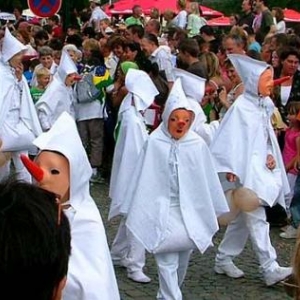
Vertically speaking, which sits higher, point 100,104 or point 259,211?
point 259,211

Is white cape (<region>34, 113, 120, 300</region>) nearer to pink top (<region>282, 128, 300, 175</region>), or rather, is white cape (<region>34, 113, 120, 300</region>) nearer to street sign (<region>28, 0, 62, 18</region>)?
pink top (<region>282, 128, 300, 175</region>)

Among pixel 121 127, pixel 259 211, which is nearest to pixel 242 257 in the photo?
pixel 259 211

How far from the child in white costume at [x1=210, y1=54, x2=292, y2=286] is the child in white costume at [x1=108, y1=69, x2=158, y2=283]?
710 mm

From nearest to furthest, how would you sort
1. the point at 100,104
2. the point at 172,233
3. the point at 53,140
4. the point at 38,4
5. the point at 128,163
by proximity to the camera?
the point at 53,140
the point at 172,233
the point at 128,163
the point at 100,104
the point at 38,4

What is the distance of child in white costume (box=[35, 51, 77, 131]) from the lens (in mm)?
10305

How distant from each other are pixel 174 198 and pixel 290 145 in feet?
9.92

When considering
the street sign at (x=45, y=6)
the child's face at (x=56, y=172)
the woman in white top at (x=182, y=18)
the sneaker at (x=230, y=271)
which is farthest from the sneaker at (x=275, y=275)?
the street sign at (x=45, y=6)

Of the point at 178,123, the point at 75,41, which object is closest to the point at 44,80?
the point at 75,41

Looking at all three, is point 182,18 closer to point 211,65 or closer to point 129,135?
point 211,65

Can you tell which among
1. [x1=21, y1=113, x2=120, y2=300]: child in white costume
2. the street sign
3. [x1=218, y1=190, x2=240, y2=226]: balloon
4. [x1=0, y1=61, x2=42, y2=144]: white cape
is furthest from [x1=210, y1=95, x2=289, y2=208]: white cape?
the street sign

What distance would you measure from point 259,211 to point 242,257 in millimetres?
1041

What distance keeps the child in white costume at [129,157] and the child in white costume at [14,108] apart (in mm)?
971

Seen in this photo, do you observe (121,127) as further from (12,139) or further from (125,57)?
(125,57)

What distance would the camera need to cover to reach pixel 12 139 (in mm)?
8281
